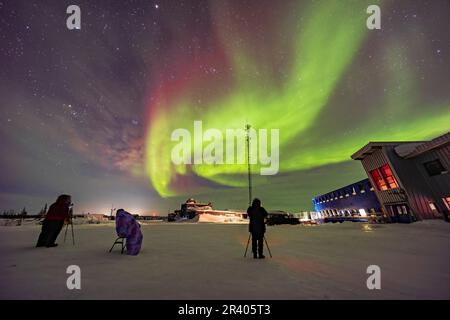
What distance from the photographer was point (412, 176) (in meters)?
23.2

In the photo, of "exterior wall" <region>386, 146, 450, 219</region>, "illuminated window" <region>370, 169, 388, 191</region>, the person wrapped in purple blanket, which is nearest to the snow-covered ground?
the person wrapped in purple blanket

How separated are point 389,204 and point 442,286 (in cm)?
2889

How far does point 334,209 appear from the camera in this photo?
47781mm

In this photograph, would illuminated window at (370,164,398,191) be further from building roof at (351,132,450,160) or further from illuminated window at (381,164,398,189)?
building roof at (351,132,450,160)

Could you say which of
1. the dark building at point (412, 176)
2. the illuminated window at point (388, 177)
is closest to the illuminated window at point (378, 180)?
the dark building at point (412, 176)

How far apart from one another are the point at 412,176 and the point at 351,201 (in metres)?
17.9

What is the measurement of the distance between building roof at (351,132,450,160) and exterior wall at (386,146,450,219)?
1.91 feet

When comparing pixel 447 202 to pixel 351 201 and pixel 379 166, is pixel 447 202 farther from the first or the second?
pixel 351 201

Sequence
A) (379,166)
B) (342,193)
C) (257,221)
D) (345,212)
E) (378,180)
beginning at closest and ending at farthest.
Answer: (257,221), (379,166), (378,180), (345,212), (342,193)

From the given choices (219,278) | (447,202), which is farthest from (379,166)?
(219,278)

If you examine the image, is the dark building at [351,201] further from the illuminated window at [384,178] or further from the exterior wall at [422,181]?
the exterior wall at [422,181]

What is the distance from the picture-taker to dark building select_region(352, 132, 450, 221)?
2039 centimetres
